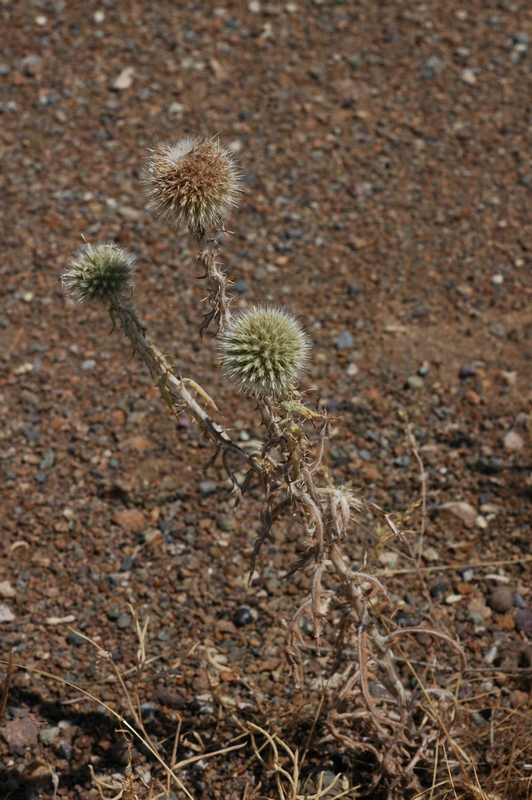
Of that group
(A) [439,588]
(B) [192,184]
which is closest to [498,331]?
(A) [439,588]

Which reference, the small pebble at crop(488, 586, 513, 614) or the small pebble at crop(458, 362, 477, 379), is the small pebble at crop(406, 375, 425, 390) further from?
the small pebble at crop(488, 586, 513, 614)

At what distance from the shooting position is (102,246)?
3035mm

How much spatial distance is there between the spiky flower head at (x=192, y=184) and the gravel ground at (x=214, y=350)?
1515 millimetres

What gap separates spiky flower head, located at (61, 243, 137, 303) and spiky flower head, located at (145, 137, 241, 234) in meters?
0.23

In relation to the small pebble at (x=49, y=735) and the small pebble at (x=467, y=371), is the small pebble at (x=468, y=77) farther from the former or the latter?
the small pebble at (x=49, y=735)

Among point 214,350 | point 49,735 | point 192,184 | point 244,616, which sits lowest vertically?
point 49,735

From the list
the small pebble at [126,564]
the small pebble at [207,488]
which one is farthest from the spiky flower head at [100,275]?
the small pebble at [207,488]

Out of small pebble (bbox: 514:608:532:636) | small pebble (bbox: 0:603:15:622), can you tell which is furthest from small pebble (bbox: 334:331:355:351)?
small pebble (bbox: 0:603:15:622)

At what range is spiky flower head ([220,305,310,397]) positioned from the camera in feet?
9.28

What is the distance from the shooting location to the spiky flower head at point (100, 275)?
299 cm

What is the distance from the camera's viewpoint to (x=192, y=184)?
2.86 m

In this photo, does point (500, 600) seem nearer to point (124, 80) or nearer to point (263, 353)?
point (263, 353)

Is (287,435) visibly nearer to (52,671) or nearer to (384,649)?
(384,649)

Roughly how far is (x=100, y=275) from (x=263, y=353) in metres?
0.64
